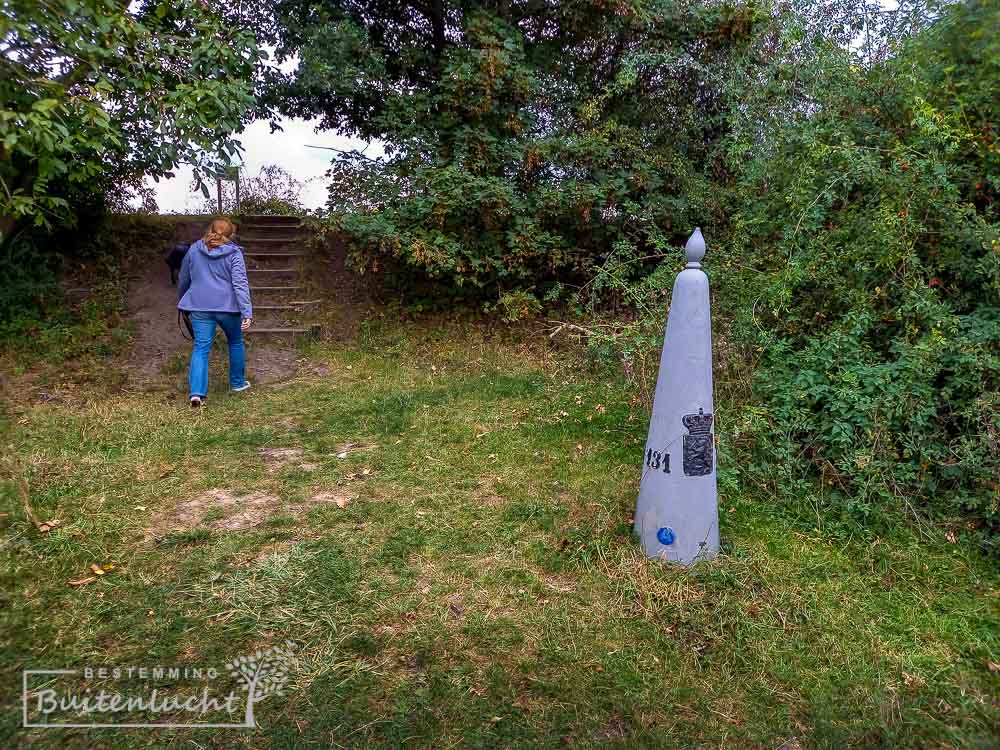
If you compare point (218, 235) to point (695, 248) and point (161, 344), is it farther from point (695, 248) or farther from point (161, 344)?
point (695, 248)

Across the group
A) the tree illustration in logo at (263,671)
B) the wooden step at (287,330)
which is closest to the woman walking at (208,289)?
the wooden step at (287,330)

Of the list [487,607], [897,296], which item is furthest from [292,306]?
[897,296]

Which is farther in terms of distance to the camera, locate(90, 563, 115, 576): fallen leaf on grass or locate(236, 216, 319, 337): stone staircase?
locate(236, 216, 319, 337): stone staircase

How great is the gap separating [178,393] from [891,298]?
6223 millimetres

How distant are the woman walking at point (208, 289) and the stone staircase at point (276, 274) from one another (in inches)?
87.8

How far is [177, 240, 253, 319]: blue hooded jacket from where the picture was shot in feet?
17.9

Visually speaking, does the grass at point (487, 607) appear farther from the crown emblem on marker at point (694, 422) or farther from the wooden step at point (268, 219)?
the wooden step at point (268, 219)

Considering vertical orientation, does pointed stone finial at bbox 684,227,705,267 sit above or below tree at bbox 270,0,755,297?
below

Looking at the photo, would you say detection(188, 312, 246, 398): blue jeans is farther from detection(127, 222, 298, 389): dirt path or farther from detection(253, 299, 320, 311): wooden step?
detection(253, 299, 320, 311): wooden step

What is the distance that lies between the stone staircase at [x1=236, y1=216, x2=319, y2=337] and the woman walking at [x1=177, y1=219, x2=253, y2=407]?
223 cm

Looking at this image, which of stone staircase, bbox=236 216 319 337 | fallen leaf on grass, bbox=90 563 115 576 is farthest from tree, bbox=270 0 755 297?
fallen leaf on grass, bbox=90 563 115 576

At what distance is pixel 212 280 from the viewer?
5504 mm

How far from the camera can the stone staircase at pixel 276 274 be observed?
26.5 feet

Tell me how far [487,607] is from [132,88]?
5.30 m
